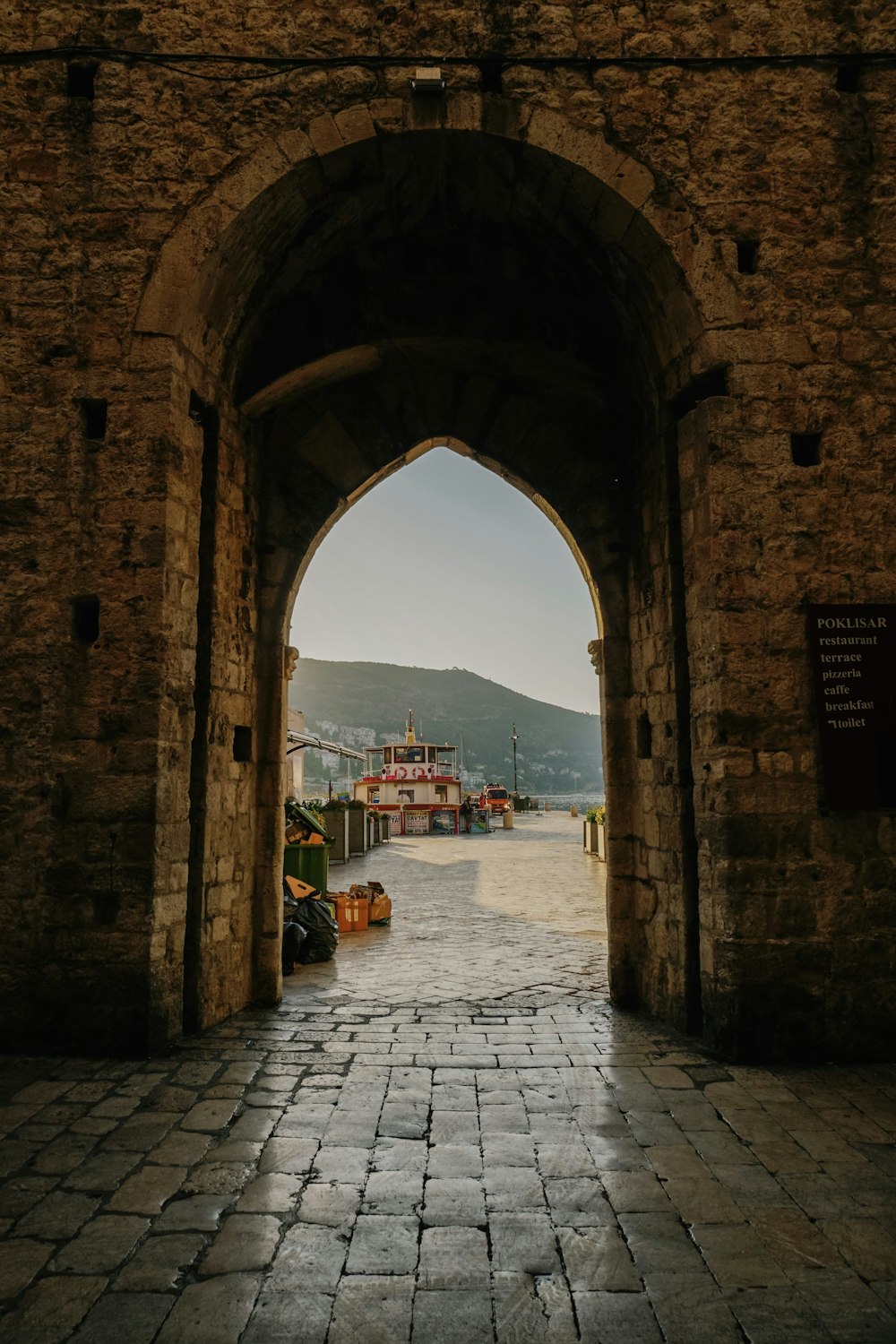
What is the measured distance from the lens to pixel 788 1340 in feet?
6.88

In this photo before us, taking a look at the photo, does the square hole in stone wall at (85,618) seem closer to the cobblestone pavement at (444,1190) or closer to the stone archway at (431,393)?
the stone archway at (431,393)

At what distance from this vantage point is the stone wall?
4.41m

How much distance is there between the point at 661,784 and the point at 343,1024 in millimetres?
2551

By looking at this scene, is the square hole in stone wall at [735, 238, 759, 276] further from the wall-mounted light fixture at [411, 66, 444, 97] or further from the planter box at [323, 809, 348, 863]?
the planter box at [323, 809, 348, 863]

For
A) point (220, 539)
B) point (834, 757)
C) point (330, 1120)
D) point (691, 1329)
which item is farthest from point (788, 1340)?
point (220, 539)

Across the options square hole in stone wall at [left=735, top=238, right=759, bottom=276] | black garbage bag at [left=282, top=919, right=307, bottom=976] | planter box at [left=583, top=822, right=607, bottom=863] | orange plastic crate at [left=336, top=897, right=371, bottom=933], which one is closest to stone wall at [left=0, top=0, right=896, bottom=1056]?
square hole in stone wall at [left=735, top=238, right=759, bottom=276]

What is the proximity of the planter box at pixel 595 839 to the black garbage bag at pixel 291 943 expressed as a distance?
945cm

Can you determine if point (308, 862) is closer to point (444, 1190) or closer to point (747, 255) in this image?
point (444, 1190)

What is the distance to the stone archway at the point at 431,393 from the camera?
484 centimetres

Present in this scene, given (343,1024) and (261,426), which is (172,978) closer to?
(343,1024)

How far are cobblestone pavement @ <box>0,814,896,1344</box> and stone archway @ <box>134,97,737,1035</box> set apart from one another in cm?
85

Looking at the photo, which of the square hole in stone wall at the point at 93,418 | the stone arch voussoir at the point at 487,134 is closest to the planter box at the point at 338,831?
the square hole in stone wall at the point at 93,418

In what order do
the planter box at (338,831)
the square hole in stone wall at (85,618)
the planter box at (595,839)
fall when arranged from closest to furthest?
the square hole in stone wall at (85,618), the planter box at (338,831), the planter box at (595,839)

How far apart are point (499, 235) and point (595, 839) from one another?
12.8 meters
